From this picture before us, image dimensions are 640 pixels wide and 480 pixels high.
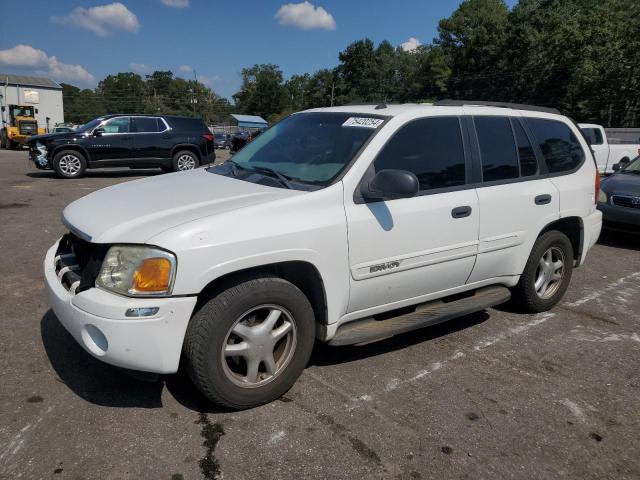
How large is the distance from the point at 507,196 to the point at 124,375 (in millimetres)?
3065

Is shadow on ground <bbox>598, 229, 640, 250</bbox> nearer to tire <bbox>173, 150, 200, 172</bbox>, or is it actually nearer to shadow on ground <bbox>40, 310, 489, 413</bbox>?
shadow on ground <bbox>40, 310, 489, 413</bbox>

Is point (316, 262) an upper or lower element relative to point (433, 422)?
upper

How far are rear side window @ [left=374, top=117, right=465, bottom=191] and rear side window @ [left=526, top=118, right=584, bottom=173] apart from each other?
1056mm

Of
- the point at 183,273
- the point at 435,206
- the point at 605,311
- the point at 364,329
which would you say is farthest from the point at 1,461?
the point at 605,311

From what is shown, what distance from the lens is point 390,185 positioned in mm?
3049

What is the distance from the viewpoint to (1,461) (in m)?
2.45

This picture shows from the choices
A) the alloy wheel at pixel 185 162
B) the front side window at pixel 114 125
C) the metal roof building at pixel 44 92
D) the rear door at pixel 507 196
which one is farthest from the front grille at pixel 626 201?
the metal roof building at pixel 44 92

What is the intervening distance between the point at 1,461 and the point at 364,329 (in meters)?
2.09

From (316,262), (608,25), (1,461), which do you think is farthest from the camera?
(608,25)

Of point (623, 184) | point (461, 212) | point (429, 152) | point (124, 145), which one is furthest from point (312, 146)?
point (124, 145)

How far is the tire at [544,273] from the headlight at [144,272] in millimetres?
3128

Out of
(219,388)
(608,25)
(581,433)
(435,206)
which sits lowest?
(581,433)

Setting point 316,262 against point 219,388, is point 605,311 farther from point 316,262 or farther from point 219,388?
point 219,388

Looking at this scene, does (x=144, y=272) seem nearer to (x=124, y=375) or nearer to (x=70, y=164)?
(x=124, y=375)
